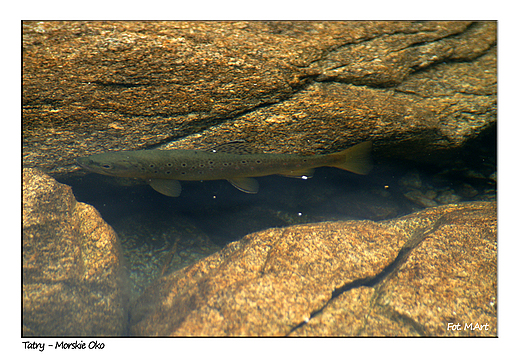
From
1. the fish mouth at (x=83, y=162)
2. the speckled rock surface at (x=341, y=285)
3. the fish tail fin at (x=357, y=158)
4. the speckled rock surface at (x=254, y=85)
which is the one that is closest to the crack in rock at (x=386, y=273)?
the speckled rock surface at (x=341, y=285)

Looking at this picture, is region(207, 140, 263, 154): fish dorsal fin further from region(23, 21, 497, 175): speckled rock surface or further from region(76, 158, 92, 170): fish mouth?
region(76, 158, 92, 170): fish mouth

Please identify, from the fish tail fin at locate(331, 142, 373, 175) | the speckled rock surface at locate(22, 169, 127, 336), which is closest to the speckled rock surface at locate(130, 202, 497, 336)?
the speckled rock surface at locate(22, 169, 127, 336)

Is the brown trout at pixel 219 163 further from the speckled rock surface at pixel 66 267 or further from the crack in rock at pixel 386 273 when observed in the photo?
the crack in rock at pixel 386 273

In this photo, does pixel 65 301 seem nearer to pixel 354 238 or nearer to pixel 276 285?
pixel 276 285

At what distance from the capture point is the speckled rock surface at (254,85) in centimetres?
269

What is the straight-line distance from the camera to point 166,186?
3.78 meters

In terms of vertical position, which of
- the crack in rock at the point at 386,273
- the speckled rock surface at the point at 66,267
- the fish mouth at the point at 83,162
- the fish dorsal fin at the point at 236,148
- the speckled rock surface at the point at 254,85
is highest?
the speckled rock surface at the point at 254,85

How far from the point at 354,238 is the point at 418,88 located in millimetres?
2030

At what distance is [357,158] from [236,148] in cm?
163

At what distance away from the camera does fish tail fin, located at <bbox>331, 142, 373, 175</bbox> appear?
3570 mm

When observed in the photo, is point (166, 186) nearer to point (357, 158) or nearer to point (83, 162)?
point (83, 162)

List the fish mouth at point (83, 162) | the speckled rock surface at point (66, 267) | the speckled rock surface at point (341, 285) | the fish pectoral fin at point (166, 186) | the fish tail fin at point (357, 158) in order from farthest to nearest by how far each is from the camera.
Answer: the fish pectoral fin at point (166, 186), the fish tail fin at point (357, 158), the fish mouth at point (83, 162), the speckled rock surface at point (66, 267), the speckled rock surface at point (341, 285)

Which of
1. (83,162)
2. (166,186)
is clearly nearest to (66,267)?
(83,162)

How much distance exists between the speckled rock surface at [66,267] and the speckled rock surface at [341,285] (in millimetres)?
434
